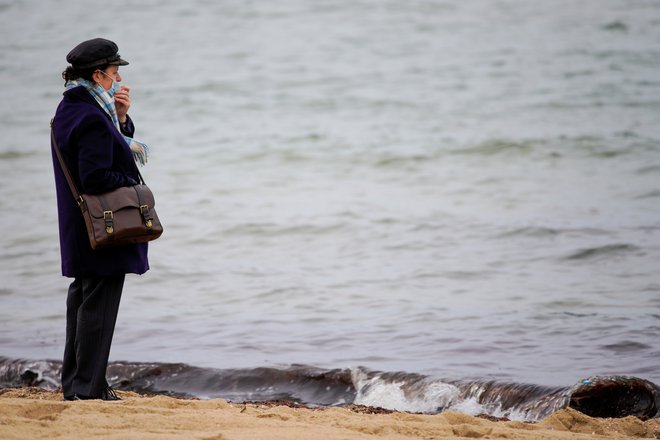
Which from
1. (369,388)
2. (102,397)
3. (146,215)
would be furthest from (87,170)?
(369,388)

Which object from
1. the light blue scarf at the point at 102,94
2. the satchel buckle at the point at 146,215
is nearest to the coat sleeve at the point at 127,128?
the light blue scarf at the point at 102,94

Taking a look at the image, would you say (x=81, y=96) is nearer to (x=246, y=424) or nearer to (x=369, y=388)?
(x=246, y=424)

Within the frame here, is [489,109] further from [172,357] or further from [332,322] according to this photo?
[172,357]

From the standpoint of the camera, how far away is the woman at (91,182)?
4.34 meters

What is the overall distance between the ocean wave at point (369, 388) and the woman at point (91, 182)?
1710 millimetres

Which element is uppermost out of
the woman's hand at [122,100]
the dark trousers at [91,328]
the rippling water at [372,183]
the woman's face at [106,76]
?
the woman's face at [106,76]

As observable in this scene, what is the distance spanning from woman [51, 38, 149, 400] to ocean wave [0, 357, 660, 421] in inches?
67.3

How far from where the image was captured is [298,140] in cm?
1803

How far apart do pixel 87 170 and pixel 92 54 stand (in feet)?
1.75

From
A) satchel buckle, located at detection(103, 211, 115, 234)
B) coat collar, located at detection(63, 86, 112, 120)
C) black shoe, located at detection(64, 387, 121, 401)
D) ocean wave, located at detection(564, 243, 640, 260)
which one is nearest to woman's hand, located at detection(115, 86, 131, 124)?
coat collar, located at detection(63, 86, 112, 120)

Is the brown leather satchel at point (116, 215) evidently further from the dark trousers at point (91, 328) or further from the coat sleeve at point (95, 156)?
the dark trousers at point (91, 328)

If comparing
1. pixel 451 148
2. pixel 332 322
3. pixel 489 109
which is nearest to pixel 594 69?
pixel 489 109

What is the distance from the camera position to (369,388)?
620 cm

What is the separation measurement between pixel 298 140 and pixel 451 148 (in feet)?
10.0
